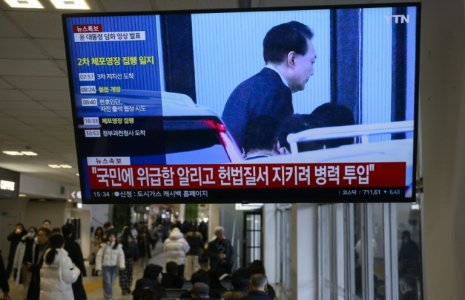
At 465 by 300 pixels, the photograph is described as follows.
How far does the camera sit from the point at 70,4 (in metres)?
5.40

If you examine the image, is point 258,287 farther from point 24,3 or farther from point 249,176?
point 24,3

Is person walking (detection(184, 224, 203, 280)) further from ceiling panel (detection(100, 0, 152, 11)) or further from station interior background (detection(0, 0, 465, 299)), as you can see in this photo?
ceiling panel (detection(100, 0, 152, 11))

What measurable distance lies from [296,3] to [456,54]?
2152mm

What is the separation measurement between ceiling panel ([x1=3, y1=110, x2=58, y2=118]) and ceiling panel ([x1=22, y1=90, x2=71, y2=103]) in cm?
110

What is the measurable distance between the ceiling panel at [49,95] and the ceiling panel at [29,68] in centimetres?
104

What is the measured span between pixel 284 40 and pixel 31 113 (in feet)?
25.9

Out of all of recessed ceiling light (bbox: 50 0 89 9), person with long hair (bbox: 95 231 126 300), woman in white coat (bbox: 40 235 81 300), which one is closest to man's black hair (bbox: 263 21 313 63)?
recessed ceiling light (bbox: 50 0 89 9)

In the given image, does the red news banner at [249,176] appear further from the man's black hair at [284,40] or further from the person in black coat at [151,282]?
the person in black coat at [151,282]

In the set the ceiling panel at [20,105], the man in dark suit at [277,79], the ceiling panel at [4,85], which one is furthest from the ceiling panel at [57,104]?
the man in dark suit at [277,79]

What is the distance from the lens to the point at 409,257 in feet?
17.5

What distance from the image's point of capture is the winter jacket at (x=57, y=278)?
783cm

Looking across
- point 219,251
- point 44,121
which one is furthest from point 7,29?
point 219,251

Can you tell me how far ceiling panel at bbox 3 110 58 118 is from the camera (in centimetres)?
1048

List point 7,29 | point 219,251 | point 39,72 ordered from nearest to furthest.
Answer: point 7,29 → point 39,72 → point 219,251
